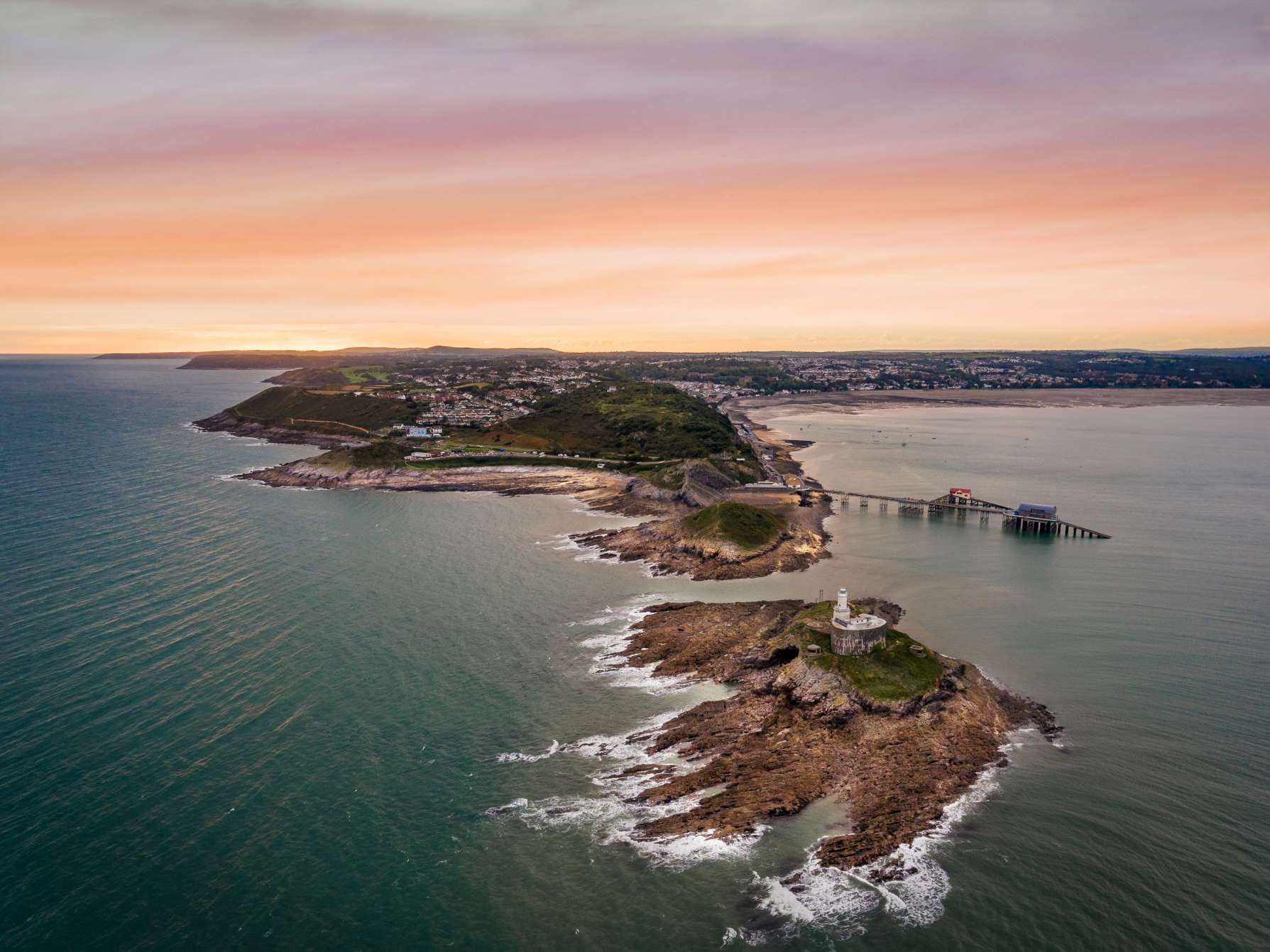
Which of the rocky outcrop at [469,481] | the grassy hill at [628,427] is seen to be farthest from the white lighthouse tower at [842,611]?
the grassy hill at [628,427]

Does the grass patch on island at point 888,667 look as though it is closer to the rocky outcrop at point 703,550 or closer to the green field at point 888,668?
the green field at point 888,668

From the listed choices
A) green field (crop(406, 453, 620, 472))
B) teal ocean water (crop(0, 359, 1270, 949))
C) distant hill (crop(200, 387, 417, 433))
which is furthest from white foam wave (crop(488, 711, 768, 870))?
distant hill (crop(200, 387, 417, 433))

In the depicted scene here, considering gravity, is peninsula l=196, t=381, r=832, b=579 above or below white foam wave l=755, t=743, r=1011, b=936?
above

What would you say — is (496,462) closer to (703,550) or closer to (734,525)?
(734,525)

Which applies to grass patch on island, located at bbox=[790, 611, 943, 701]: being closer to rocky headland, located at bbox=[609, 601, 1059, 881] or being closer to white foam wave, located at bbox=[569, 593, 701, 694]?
rocky headland, located at bbox=[609, 601, 1059, 881]

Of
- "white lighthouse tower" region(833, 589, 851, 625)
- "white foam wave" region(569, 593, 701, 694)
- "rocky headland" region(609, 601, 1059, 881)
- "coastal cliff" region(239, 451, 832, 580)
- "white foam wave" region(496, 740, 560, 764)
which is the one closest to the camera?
"rocky headland" region(609, 601, 1059, 881)

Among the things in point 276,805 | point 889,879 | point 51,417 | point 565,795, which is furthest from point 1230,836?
point 51,417

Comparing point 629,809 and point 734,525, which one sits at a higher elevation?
point 734,525

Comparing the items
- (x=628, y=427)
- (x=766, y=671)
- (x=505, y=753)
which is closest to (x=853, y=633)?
(x=766, y=671)
